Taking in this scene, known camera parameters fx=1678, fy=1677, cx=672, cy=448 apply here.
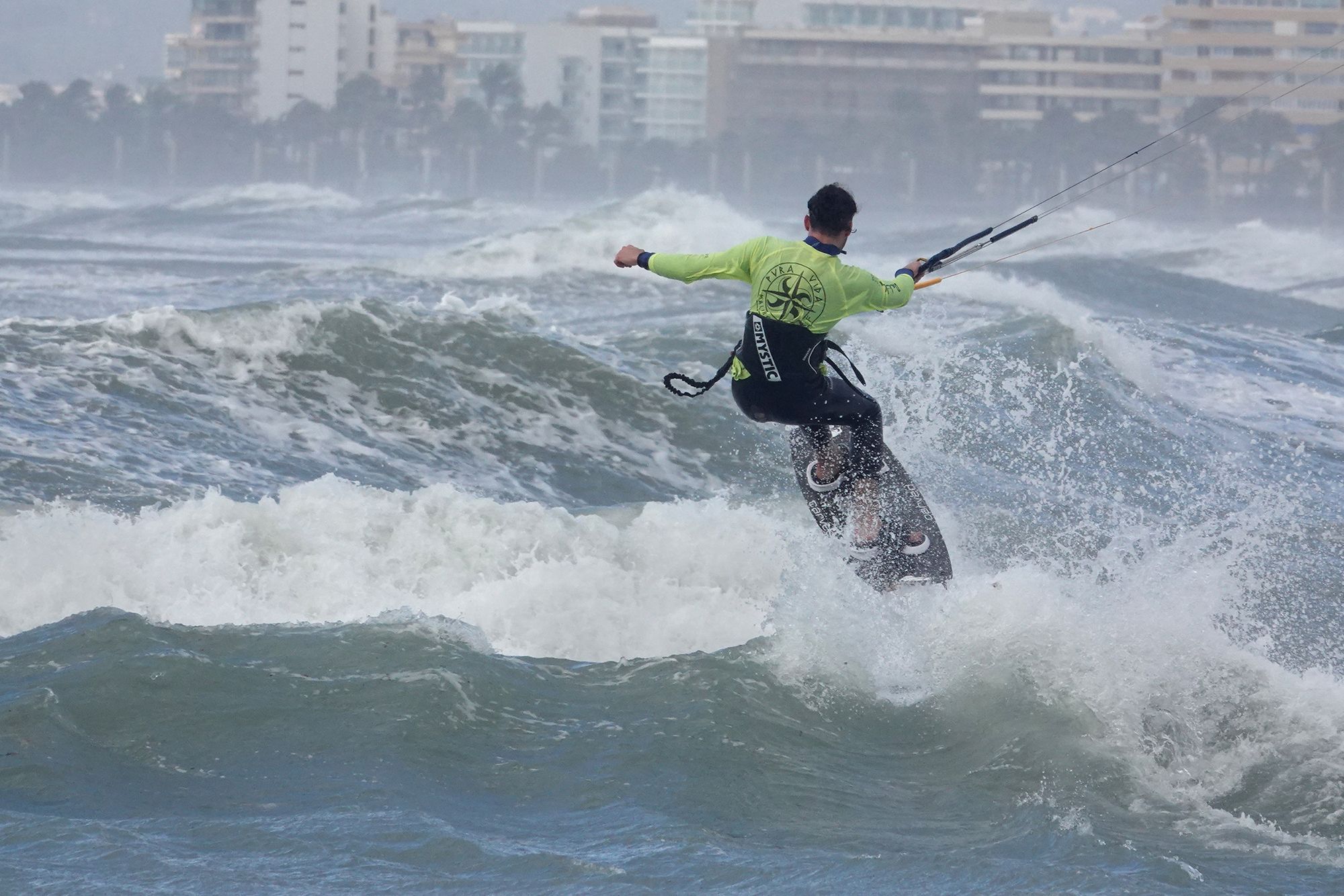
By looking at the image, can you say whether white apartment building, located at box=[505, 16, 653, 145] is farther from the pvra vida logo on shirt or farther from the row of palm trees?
the pvra vida logo on shirt

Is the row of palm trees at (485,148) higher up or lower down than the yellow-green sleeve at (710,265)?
higher up

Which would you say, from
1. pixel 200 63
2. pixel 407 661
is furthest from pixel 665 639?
pixel 200 63

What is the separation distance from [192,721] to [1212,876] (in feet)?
13.6

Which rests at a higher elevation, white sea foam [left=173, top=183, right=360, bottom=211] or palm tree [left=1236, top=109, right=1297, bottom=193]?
palm tree [left=1236, top=109, right=1297, bottom=193]

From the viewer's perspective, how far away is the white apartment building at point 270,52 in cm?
12300

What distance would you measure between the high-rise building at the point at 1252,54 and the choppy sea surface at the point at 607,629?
9460 cm

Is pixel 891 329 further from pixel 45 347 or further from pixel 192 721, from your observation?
pixel 192 721

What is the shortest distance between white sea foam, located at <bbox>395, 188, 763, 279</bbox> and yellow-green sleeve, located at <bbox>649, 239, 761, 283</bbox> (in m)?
20.6

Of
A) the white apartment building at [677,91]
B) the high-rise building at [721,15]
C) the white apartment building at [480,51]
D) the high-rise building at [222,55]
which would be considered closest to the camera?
the high-rise building at [222,55]

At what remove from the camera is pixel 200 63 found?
126625 millimetres

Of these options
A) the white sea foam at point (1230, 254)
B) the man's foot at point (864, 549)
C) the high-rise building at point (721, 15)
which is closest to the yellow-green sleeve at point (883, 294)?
the man's foot at point (864, 549)

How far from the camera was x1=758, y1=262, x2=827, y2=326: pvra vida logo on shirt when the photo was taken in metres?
7.36

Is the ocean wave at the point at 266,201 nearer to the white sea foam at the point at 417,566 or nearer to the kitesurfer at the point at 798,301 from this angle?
the white sea foam at the point at 417,566

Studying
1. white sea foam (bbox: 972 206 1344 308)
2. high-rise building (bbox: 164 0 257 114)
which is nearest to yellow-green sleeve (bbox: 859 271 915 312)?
white sea foam (bbox: 972 206 1344 308)
